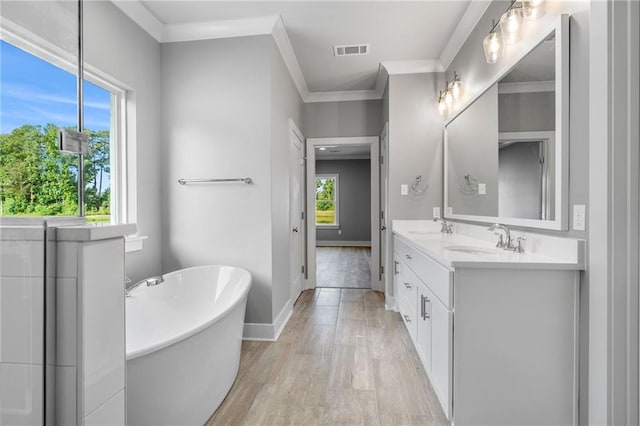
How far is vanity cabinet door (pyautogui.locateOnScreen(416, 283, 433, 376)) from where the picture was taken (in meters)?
1.86

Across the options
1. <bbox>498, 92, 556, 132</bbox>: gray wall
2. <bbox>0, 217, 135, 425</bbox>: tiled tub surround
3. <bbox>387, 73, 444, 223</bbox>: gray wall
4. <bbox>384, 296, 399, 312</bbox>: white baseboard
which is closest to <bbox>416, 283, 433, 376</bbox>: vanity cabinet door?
<bbox>498, 92, 556, 132</bbox>: gray wall

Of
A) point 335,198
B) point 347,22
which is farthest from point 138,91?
point 335,198

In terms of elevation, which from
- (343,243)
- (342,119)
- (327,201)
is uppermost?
(342,119)

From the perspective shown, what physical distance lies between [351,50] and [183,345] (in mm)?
2946

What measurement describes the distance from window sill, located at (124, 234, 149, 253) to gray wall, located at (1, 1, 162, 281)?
47 millimetres

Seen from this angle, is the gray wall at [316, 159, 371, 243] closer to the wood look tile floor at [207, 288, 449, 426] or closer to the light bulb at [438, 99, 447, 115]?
the light bulb at [438, 99, 447, 115]

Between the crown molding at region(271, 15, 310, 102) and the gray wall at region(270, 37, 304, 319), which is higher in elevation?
the crown molding at region(271, 15, 310, 102)

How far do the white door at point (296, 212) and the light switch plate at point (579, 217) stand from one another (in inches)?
99.3

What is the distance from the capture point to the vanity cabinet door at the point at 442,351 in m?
1.49

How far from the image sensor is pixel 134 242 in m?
2.41

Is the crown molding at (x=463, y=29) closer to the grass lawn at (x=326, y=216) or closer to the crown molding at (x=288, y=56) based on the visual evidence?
the crown molding at (x=288, y=56)

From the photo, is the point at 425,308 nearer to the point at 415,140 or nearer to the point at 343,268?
the point at 415,140

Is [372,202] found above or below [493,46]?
below

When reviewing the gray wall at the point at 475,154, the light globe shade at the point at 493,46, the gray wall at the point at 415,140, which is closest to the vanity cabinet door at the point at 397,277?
the gray wall at the point at 415,140
